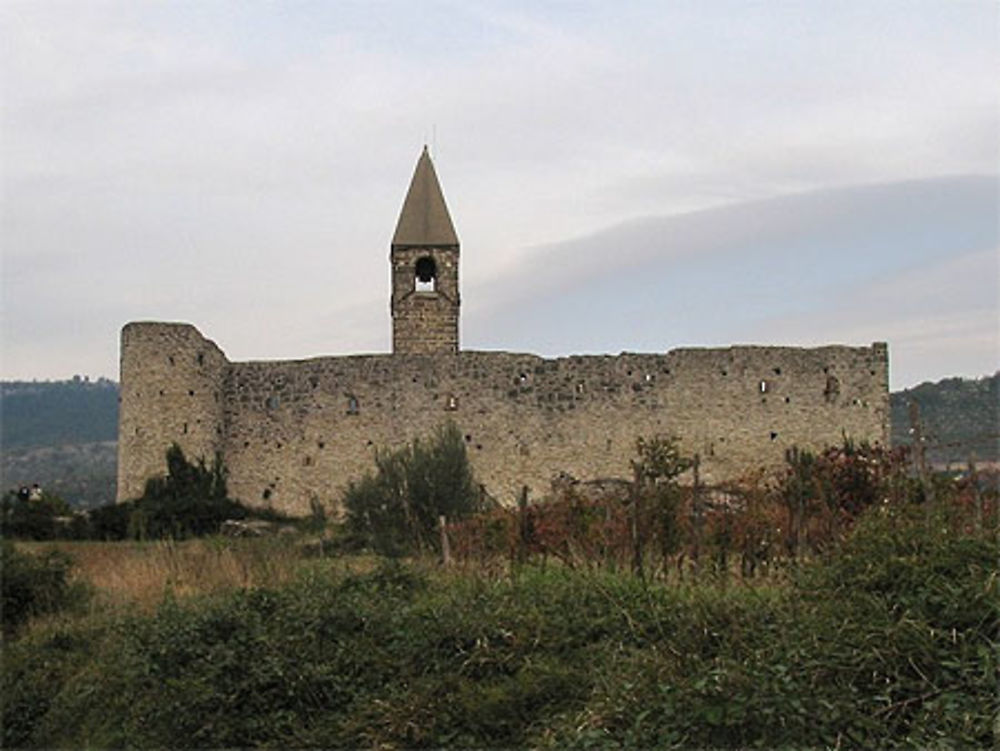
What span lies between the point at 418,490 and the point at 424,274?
37.5ft

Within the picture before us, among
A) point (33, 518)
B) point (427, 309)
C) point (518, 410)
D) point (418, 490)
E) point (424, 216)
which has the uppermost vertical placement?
point (424, 216)

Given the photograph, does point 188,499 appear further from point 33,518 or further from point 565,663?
point 565,663

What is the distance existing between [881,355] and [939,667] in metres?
26.0

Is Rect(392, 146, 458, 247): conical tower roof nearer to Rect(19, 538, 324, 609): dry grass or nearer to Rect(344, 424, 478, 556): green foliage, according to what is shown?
Rect(344, 424, 478, 556): green foliage

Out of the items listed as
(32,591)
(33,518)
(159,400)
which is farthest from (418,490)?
(32,591)

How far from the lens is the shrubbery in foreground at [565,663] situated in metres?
7.53

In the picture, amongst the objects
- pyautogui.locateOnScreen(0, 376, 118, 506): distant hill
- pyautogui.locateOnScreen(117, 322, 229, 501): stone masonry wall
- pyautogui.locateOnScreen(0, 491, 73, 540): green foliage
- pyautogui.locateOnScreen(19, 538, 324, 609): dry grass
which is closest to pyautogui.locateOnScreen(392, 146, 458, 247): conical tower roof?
pyautogui.locateOnScreen(117, 322, 229, 501): stone masonry wall

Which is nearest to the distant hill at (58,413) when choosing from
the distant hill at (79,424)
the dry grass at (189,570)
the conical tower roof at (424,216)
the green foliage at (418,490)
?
the distant hill at (79,424)

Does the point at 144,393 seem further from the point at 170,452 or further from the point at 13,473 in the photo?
the point at 13,473

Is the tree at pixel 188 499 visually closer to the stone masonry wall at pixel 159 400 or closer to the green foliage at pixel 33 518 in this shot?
the stone masonry wall at pixel 159 400

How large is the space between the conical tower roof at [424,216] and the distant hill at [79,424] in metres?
12.0

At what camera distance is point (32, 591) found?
14.7 meters

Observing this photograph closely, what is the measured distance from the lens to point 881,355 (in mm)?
32812

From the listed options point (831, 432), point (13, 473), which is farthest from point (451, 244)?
point (13, 473)
